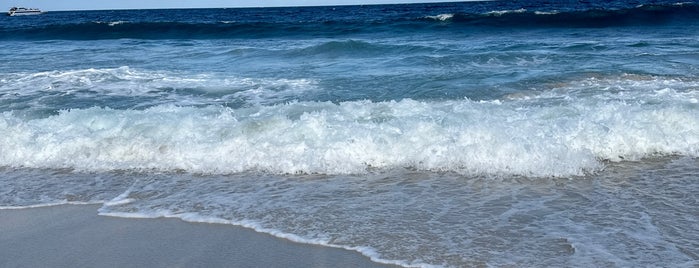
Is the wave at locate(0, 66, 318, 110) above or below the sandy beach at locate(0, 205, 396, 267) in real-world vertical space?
below

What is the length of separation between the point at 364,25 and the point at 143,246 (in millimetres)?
24547

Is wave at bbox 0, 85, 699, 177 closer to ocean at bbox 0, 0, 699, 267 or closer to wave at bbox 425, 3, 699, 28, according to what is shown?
ocean at bbox 0, 0, 699, 267

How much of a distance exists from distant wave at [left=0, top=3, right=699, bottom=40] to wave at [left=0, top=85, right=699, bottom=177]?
59.2 feet

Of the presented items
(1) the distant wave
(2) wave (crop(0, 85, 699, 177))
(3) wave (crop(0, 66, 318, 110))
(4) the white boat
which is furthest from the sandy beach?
(4) the white boat

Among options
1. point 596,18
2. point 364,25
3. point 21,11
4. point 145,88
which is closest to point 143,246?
point 145,88

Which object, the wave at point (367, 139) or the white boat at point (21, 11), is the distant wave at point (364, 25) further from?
the white boat at point (21, 11)

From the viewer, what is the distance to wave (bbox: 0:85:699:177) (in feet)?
18.6

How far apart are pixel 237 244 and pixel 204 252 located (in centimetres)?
21

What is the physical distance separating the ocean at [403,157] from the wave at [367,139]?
22 millimetres

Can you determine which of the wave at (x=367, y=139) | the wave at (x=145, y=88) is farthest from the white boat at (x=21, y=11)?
the wave at (x=367, y=139)

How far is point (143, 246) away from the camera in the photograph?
13.2 ft

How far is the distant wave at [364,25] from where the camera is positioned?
25500mm

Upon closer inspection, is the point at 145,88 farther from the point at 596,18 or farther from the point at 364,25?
the point at 596,18

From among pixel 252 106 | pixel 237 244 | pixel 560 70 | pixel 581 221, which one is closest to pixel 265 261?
pixel 237 244
